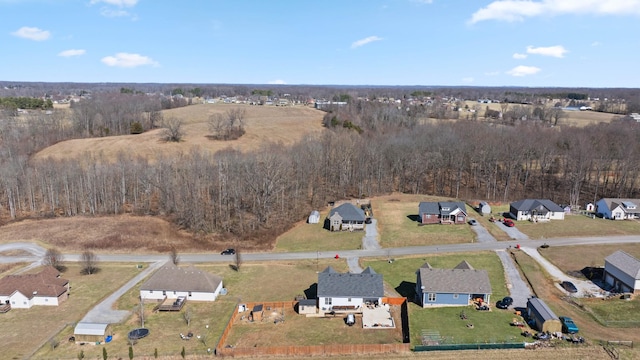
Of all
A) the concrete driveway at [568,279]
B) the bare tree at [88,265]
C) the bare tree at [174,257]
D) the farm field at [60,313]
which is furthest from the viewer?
the bare tree at [174,257]

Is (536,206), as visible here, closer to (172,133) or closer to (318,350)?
(318,350)

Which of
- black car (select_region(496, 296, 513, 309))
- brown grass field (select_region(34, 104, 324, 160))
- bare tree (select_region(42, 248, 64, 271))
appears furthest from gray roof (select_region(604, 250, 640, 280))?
brown grass field (select_region(34, 104, 324, 160))

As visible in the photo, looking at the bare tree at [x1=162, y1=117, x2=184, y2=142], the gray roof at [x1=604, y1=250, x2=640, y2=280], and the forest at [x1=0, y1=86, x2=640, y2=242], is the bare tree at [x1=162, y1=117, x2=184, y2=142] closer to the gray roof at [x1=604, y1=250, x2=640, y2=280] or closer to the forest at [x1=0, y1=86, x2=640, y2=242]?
the forest at [x1=0, y1=86, x2=640, y2=242]

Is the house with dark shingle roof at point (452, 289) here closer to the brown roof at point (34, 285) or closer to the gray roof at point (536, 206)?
the gray roof at point (536, 206)

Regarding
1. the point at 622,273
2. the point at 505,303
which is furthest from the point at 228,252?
the point at 622,273

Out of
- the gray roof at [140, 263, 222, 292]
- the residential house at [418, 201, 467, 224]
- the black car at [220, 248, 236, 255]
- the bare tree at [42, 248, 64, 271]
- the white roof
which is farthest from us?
the residential house at [418, 201, 467, 224]

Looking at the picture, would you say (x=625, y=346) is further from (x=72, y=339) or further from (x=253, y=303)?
(x=72, y=339)

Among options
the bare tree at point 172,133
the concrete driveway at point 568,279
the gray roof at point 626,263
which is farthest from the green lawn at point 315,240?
the bare tree at point 172,133
